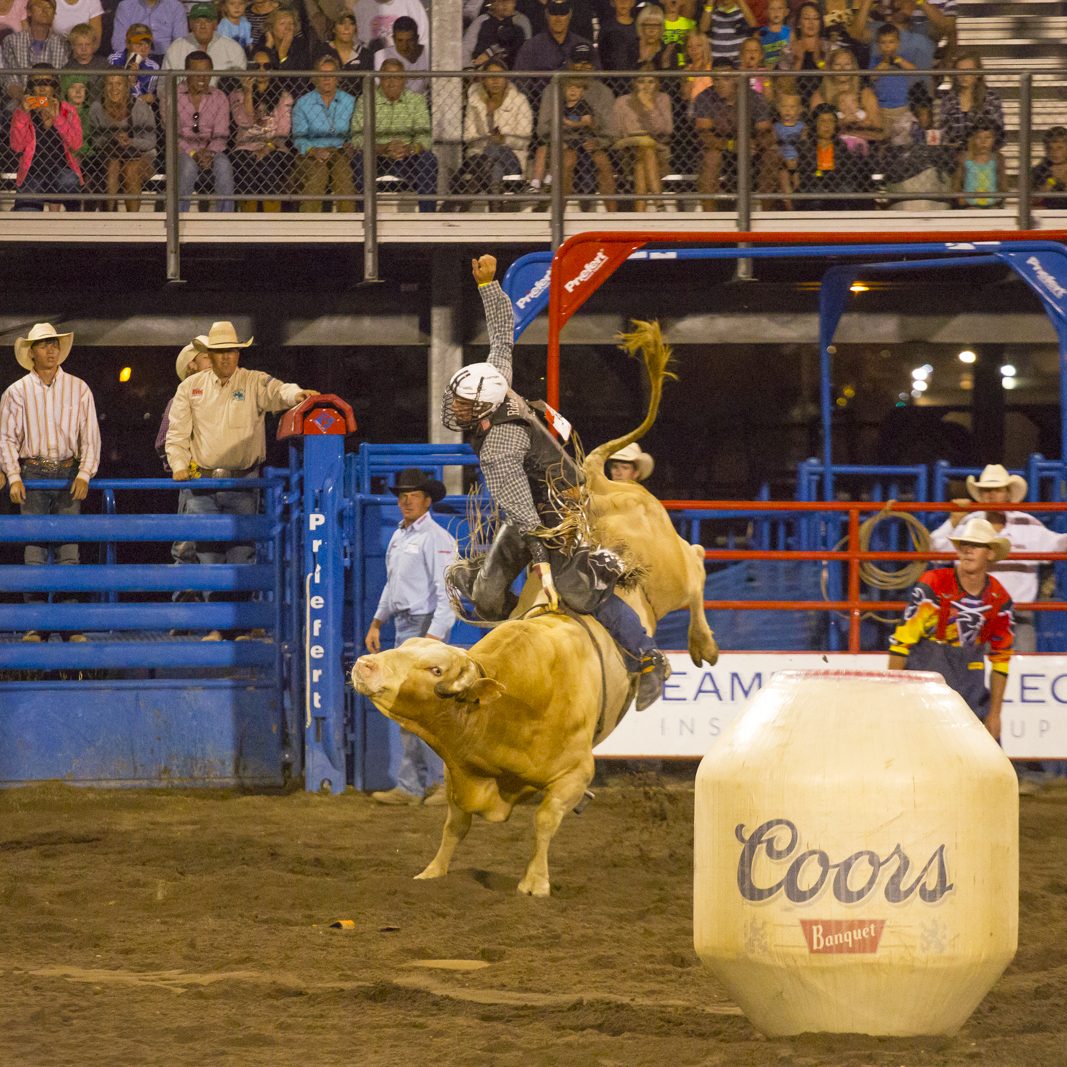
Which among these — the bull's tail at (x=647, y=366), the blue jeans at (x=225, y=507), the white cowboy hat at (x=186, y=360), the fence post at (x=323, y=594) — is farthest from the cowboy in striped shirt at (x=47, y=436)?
the bull's tail at (x=647, y=366)

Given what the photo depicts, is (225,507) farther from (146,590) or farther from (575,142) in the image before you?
(575,142)

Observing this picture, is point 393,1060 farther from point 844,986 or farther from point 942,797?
point 942,797

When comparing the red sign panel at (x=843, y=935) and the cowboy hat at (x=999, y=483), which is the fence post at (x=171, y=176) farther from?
the red sign panel at (x=843, y=935)

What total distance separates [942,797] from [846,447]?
11726mm

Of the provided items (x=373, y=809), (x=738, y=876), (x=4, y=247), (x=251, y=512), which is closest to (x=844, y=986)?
(x=738, y=876)

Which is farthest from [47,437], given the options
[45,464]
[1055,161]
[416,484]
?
[1055,161]

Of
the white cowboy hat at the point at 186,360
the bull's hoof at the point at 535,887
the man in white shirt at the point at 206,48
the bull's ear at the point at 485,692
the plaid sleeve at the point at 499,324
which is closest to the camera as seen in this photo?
the bull's ear at the point at 485,692

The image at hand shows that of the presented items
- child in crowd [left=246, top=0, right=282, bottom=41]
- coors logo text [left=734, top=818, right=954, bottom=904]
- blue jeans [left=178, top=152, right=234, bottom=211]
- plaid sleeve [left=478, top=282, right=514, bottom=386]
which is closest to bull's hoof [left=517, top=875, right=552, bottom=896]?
plaid sleeve [left=478, top=282, right=514, bottom=386]

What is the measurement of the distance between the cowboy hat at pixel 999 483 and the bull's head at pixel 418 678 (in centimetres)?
513

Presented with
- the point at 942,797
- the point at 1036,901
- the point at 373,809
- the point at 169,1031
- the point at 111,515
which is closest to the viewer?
the point at 942,797

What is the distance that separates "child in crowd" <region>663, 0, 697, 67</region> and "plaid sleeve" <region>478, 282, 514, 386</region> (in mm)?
7155

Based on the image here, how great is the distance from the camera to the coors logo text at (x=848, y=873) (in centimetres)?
389

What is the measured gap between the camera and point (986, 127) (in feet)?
41.2

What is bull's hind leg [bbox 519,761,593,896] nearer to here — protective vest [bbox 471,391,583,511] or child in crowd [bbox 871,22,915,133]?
protective vest [bbox 471,391,583,511]
